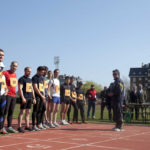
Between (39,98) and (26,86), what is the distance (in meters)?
0.68

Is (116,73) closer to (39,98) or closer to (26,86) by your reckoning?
(39,98)

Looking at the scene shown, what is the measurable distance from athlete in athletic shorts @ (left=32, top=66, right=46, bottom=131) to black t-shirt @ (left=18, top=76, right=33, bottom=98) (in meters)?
0.30

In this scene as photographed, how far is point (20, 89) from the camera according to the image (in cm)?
808

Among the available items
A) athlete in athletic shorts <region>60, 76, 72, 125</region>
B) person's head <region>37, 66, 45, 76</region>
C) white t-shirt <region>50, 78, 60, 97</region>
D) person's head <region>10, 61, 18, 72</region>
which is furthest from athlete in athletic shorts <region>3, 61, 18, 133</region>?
athlete in athletic shorts <region>60, 76, 72, 125</region>

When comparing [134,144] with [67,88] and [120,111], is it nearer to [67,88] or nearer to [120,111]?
[120,111]

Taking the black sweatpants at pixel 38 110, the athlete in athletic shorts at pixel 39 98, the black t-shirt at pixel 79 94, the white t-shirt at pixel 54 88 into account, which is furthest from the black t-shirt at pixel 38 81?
the black t-shirt at pixel 79 94

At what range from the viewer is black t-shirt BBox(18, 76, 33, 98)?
822 cm

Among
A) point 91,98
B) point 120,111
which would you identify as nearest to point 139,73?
point 91,98

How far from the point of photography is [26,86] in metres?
8.29

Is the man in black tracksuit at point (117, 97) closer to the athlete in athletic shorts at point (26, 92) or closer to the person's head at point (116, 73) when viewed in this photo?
the person's head at point (116, 73)

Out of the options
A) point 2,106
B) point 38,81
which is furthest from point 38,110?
point 2,106

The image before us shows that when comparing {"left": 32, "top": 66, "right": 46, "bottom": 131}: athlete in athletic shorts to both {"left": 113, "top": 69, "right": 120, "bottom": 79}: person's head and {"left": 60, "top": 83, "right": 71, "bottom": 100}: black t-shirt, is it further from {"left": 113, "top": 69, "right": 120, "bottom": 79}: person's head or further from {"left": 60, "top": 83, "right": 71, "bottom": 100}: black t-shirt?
{"left": 113, "top": 69, "right": 120, "bottom": 79}: person's head

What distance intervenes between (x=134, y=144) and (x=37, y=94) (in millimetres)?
3762

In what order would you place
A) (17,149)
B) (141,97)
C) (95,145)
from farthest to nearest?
(141,97) < (95,145) < (17,149)
